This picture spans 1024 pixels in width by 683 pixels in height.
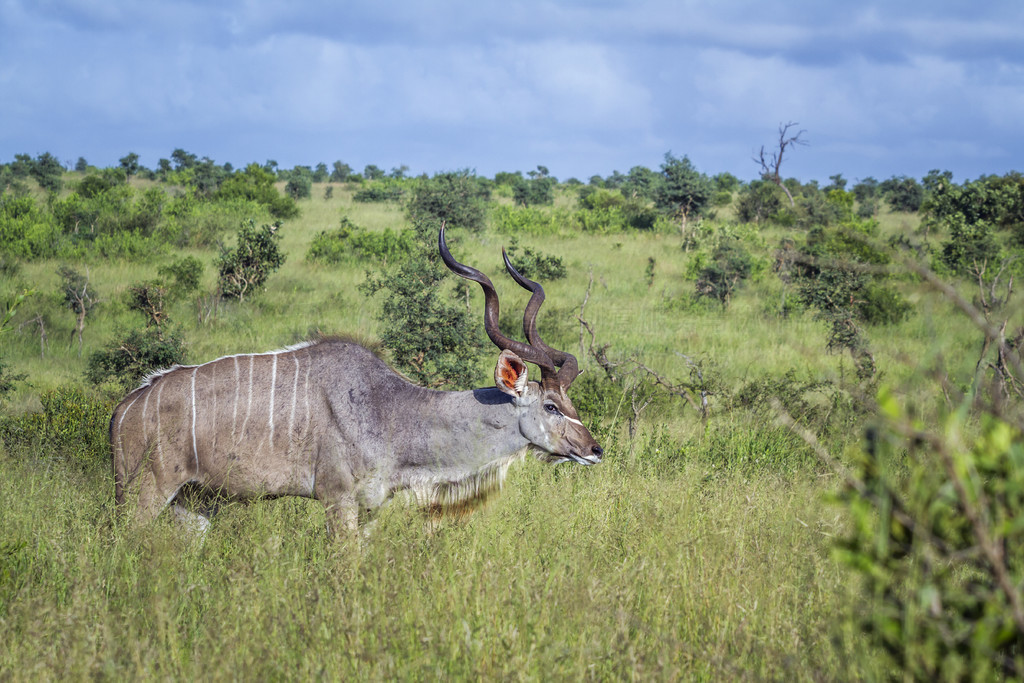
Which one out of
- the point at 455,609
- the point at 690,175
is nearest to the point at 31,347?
the point at 455,609

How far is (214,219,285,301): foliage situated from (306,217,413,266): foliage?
130 inches

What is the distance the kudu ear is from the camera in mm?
4496

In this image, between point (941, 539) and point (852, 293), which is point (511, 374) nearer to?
point (941, 539)

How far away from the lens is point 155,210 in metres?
21.4

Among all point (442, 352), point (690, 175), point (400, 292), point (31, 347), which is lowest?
point (31, 347)

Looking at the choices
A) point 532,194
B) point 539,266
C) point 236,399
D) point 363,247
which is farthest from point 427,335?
point 532,194

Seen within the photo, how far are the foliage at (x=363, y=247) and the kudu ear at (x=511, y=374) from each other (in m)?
14.3

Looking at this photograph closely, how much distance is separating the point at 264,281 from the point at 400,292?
8.11 m

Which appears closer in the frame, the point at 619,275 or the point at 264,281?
the point at 264,281

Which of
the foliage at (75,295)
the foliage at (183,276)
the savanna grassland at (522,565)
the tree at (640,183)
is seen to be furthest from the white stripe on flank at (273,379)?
the tree at (640,183)

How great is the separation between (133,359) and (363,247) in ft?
35.9

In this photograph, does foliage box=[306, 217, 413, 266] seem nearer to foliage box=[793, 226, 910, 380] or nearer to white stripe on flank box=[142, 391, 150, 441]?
foliage box=[793, 226, 910, 380]

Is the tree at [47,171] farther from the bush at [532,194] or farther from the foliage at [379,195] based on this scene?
the bush at [532,194]

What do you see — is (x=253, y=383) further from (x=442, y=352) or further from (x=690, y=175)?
(x=690, y=175)
